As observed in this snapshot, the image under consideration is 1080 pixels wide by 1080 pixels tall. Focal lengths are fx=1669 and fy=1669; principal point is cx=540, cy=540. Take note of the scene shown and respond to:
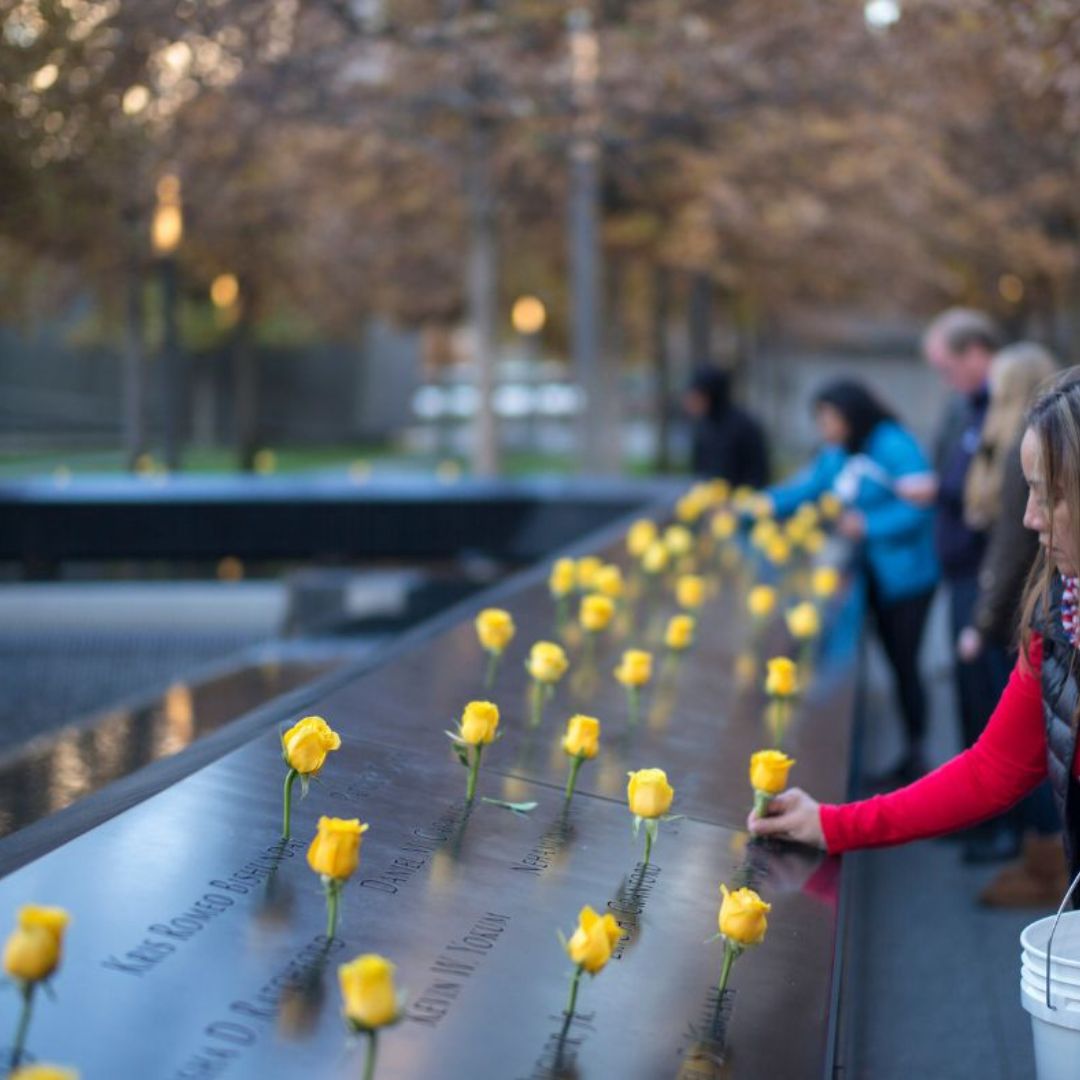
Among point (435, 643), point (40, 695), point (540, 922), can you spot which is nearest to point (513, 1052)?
point (540, 922)

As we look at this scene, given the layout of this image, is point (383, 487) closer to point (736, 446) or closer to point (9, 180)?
point (736, 446)

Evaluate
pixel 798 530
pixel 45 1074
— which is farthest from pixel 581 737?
pixel 798 530

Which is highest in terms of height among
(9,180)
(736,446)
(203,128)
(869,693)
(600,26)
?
(600,26)

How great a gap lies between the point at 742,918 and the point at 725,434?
979 cm

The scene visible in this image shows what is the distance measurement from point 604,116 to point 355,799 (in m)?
13.9

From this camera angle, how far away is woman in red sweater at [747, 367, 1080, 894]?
2.75 m

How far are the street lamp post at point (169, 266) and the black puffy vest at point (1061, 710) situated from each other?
577 inches

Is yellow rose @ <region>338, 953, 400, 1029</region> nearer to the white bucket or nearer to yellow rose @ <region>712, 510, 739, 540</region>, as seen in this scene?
the white bucket

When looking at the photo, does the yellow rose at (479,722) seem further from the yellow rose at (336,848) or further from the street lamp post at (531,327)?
the street lamp post at (531,327)

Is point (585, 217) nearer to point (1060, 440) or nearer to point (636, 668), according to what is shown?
point (636, 668)

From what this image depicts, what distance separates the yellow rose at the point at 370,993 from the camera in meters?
1.92

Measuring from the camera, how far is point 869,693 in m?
10.6

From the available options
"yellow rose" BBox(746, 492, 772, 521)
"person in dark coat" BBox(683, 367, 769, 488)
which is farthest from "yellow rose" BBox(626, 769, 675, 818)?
"person in dark coat" BBox(683, 367, 769, 488)

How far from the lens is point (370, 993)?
1931 mm
